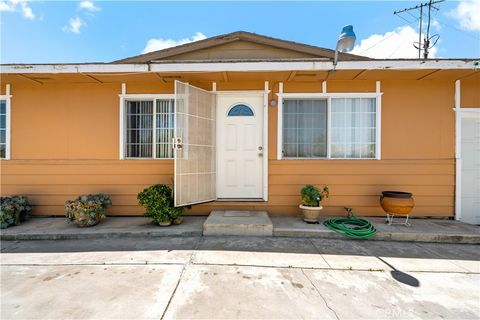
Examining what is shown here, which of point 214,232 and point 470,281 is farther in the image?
point 214,232

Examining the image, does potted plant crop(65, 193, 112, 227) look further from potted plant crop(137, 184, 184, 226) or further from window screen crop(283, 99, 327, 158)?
window screen crop(283, 99, 327, 158)

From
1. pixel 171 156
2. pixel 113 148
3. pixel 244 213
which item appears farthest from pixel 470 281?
pixel 113 148

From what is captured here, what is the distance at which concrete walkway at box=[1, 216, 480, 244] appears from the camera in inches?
151

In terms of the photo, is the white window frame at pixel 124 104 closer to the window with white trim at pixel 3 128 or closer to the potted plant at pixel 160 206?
the potted plant at pixel 160 206

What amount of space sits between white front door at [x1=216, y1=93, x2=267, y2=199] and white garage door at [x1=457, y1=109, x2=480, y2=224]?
4126mm

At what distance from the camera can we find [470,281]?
8.82 ft

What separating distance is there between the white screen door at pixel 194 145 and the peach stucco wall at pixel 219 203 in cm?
48

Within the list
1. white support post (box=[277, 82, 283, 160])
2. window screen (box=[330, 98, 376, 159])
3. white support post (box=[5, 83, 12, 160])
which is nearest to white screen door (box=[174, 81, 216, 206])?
white support post (box=[277, 82, 283, 160])

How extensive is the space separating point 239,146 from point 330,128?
1915mm

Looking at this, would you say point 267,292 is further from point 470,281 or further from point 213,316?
point 470,281

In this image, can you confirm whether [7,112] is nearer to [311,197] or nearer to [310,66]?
[310,66]

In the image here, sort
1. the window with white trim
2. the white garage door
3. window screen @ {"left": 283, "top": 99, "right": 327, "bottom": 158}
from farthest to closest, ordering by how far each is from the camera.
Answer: the window with white trim < window screen @ {"left": 283, "top": 99, "right": 327, "bottom": 158} < the white garage door

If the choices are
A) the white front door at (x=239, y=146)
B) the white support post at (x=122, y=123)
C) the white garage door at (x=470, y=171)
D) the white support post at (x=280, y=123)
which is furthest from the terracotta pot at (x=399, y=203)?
the white support post at (x=122, y=123)

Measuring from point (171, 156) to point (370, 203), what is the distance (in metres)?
4.23
